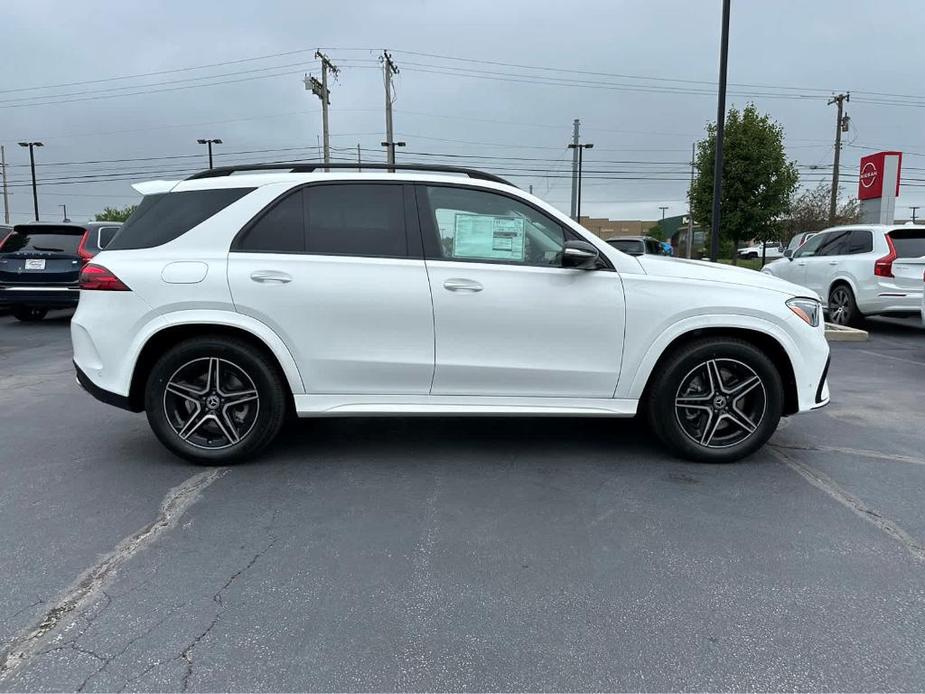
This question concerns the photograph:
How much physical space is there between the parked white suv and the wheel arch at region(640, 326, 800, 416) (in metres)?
7.31

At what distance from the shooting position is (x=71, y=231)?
38.7 feet

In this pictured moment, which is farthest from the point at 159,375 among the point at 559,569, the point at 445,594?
the point at 559,569

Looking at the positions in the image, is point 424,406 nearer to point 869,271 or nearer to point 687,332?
point 687,332

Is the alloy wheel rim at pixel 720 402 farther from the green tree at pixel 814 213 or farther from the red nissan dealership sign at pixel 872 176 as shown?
the green tree at pixel 814 213

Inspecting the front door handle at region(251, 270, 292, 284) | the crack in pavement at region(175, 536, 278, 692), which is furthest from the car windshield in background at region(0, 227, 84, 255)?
the crack in pavement at region(175, 536, 278, 692)

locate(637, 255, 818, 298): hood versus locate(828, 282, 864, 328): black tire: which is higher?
locate(637, 255, 818, 298): hood

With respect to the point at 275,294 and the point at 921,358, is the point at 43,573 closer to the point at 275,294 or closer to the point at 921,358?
the point at 275,294

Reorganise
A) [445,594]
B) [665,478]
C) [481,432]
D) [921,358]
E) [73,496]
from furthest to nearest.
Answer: [921,358]
[481,432]
[665,478]
[73,496]
[445,594]

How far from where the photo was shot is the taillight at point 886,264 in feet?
33.0

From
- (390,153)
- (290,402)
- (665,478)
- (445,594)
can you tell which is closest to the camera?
(445,594)

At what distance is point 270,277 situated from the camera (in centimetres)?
404

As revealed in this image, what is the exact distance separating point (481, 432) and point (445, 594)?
2333 millimetres

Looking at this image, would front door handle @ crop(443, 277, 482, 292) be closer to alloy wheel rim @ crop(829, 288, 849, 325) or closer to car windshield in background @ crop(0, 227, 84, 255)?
alloy wheel rim @ crop(829, 288, 849, 325)

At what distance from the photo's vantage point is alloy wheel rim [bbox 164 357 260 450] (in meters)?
4.15
